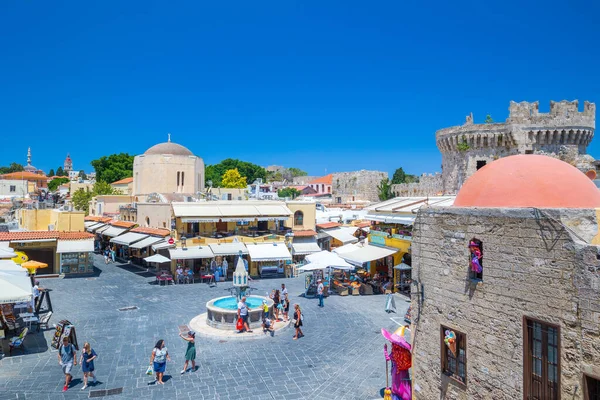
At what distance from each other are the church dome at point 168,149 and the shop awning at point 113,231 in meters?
8.70

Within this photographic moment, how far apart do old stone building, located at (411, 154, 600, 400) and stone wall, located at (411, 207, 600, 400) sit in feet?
0.05

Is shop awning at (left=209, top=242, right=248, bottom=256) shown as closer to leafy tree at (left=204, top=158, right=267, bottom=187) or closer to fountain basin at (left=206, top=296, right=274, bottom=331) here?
fountain basin at (left=206, top=296, right=274, bottom=331)

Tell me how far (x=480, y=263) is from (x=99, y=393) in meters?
9.12

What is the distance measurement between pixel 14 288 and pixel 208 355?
583cm

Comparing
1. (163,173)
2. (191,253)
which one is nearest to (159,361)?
(191,253)

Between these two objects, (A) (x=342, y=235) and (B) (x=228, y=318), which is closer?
(B) (x=228, y=318)

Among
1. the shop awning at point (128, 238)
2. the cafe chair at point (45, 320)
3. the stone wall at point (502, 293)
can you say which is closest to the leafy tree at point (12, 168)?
the shop awning at point (128, 238)

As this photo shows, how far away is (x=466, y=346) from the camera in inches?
278

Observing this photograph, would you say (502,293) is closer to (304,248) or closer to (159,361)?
(159,361)

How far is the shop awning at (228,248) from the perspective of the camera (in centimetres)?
2464

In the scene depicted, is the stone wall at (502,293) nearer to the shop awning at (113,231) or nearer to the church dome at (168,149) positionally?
the shop awning at (113,231)

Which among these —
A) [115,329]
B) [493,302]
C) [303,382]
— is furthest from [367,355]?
[115,329]

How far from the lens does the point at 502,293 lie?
6395mm

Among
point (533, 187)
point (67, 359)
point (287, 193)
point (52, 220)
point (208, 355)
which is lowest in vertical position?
point (208, 355)
